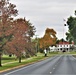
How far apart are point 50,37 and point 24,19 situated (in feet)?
246

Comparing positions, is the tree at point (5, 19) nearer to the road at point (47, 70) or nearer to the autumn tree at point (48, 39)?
the road at point (47, 70)

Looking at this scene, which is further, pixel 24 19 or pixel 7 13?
pixel 24 19

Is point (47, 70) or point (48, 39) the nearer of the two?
point (47, 70)

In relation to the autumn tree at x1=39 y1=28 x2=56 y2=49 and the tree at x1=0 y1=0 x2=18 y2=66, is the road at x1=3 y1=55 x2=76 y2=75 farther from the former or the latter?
the autumn tree at x1=39 y1=28 x2=56 y2=49

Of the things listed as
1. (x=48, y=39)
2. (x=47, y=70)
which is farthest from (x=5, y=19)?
(x=48, y=39)

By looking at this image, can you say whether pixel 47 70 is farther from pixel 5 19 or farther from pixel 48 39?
pixel 48 39

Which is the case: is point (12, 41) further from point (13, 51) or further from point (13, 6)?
Result: point (13, 6)

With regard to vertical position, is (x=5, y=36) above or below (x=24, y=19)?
below

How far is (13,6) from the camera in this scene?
155 ft

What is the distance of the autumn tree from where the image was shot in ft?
455

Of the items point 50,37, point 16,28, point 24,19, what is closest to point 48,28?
point 50,37

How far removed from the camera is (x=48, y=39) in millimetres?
139875

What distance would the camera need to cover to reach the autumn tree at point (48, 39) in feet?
455

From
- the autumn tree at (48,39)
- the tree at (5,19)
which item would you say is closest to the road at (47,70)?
the tree at (5,19)
